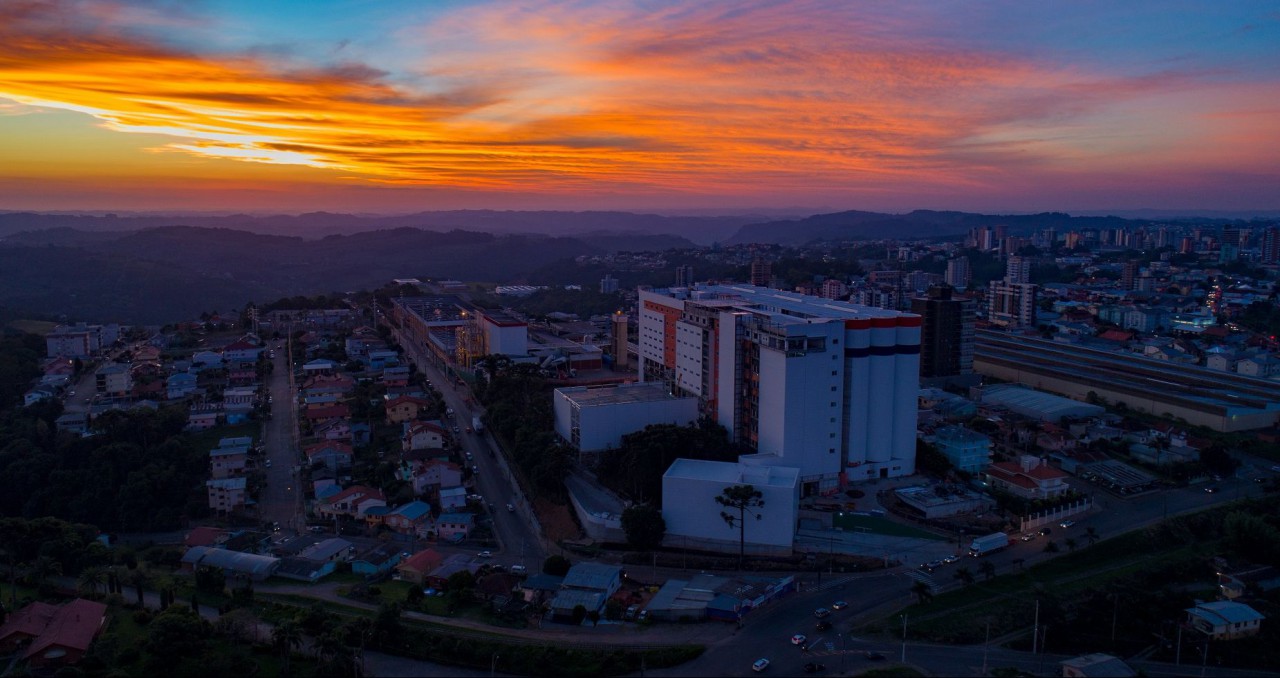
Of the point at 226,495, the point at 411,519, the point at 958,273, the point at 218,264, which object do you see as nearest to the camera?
the point at 411,519

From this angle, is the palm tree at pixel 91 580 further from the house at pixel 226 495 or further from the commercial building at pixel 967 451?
the commercial building at pixel 967 451

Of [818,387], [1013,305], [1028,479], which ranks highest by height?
[818,387]

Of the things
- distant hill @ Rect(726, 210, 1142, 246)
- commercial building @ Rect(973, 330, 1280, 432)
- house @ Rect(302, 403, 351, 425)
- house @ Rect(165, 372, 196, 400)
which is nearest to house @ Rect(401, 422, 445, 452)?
house @ Rect(302, 403, 351, 425)

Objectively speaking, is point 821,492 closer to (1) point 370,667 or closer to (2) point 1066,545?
(2) point 1066,545

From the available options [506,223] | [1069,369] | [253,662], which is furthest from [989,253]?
[506,223]

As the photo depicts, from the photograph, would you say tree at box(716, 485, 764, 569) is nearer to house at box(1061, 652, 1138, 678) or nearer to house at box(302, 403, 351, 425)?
house at box(1061, 652, 1138, 678)

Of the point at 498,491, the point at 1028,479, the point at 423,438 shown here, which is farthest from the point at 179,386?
the point at 1028,479

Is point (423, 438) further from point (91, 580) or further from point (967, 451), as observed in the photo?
point (967, 451)
